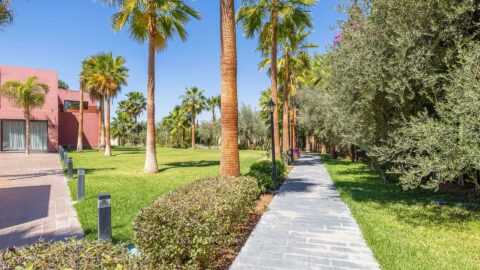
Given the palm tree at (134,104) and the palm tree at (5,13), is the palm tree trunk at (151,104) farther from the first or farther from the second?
the palm tree at (134,104)

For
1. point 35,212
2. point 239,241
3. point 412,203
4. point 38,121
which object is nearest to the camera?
point 239,241

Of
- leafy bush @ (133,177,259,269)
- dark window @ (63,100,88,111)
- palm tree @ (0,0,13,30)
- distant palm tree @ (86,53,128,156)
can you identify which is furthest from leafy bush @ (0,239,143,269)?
dark window @ (63,100,88,111)

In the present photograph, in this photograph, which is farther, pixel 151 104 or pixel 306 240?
pixel 151 104

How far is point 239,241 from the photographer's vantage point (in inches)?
214

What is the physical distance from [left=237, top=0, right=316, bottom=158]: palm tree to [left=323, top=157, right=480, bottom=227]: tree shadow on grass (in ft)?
19.8

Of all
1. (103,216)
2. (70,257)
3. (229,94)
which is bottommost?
(103,216)

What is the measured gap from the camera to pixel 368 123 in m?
8.59

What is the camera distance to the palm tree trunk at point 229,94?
26.5 feet

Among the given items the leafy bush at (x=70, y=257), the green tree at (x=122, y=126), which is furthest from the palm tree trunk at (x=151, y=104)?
the green tree at (x=122, y=126)

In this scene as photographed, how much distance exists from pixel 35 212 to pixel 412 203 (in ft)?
33.8

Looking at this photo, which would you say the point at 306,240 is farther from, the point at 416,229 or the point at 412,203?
the point at 412,203

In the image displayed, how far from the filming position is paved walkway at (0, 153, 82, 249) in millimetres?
5754

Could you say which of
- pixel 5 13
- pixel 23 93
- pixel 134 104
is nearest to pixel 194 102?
pixel 134 104

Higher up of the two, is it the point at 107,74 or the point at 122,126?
the point at 107,74
